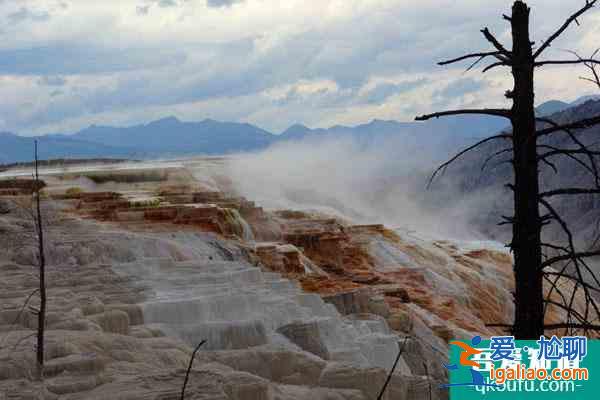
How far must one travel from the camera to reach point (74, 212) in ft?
89.7

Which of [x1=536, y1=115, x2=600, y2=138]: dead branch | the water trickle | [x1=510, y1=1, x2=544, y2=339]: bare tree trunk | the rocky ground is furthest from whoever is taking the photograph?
the water trickle

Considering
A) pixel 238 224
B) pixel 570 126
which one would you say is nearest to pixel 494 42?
pixel 570 126

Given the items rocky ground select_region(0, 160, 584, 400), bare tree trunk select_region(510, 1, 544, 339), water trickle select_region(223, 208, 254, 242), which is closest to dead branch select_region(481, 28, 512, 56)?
bare tree trunk select_region(510, 1, 544, 339)

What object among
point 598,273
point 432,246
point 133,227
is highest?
point 133,227

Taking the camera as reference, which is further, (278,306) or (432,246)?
(432,246)

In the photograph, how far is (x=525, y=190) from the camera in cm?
451

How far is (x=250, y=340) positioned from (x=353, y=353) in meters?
2.12

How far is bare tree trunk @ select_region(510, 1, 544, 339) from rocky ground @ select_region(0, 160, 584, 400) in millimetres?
1068

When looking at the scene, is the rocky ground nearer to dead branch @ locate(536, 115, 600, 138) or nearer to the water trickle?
the water trickle

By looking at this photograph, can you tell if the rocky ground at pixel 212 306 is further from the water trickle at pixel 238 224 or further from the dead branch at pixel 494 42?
the dead branch at pixel 494 42

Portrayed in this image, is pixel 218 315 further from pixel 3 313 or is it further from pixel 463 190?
pixel 463 190

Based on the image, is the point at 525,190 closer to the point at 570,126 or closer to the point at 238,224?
the point at 570,126

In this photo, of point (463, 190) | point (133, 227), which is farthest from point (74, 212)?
point (463, 190)

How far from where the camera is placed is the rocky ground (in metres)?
11.7
